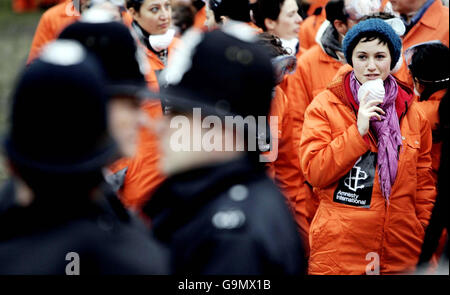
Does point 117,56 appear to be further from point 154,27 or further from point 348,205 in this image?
point 154,27

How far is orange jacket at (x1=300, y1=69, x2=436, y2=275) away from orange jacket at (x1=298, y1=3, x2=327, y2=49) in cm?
264

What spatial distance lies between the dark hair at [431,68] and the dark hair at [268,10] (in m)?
1.23

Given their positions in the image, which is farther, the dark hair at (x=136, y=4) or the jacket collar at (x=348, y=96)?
the dark hair at (x=136, y=4)

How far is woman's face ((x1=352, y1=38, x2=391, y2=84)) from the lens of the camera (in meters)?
4.22

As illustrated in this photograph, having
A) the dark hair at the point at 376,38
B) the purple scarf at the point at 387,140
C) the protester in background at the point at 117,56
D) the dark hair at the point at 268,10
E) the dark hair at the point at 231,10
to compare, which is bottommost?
the purple scarf at the point at 387,140

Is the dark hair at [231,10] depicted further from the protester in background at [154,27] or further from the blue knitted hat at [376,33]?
the blue knitted hat at [376,33]

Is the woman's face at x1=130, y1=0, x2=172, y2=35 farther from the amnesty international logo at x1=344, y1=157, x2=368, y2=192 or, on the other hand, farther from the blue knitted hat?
the amnesty international logo at x1=344, y1=157, x2=368, y2=192

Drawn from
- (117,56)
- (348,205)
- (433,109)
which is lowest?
(348,205)

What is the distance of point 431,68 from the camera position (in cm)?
483

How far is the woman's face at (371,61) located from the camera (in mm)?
4219

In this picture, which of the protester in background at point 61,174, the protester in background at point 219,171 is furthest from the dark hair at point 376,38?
the protester in background at point 61,174

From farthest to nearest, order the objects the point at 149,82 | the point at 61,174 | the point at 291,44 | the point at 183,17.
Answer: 1. the point at 183,17
2. the point at 291,44
3. the point at 149,82
4. the point at 61,174

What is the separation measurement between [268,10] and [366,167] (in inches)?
80.0

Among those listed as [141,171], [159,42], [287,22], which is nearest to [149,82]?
[159,42]
